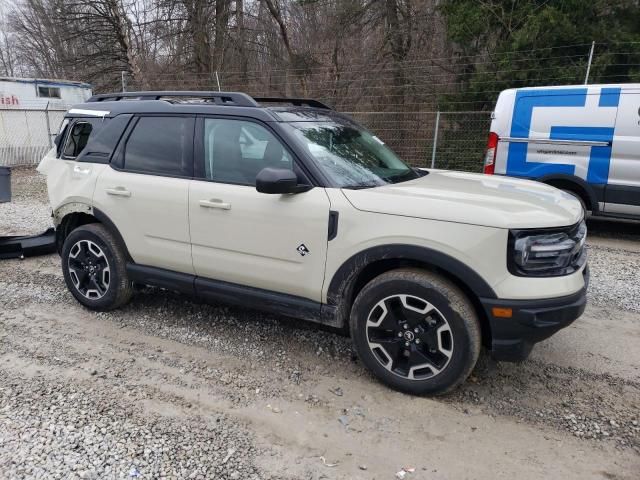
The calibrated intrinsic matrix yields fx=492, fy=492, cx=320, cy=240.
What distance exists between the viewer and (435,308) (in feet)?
9.70

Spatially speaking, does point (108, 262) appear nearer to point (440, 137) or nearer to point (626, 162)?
point (626, 162)

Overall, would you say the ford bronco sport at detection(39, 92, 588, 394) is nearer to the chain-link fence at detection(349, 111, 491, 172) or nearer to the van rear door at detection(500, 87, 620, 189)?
the van rear door at detection(500, 87, 620, 189)

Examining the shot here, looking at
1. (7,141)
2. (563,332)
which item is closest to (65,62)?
(7,141)

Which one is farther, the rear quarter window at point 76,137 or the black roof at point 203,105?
the rear quarter window at point 76,137

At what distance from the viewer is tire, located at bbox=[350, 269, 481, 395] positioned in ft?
9.57

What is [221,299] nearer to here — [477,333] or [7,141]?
[477,333]

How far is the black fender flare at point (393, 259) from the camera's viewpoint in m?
2.86

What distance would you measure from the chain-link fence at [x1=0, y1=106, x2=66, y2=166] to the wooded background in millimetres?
3647

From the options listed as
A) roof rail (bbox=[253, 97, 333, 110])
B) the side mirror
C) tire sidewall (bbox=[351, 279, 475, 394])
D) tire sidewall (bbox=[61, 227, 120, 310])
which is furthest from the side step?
tire sidewall (bbox=[351, 279, 475, 394])

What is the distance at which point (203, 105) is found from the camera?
382 cm

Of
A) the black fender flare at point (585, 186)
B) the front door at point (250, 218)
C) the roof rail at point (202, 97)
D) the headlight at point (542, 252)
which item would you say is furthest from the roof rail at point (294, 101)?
the black fender flare at point (585, 186)

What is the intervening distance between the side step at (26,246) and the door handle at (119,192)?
2322 mm

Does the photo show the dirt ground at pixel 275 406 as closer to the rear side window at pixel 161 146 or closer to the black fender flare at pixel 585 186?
the rear side window at pixel 161 146

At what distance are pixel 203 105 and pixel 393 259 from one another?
193 centimetres
